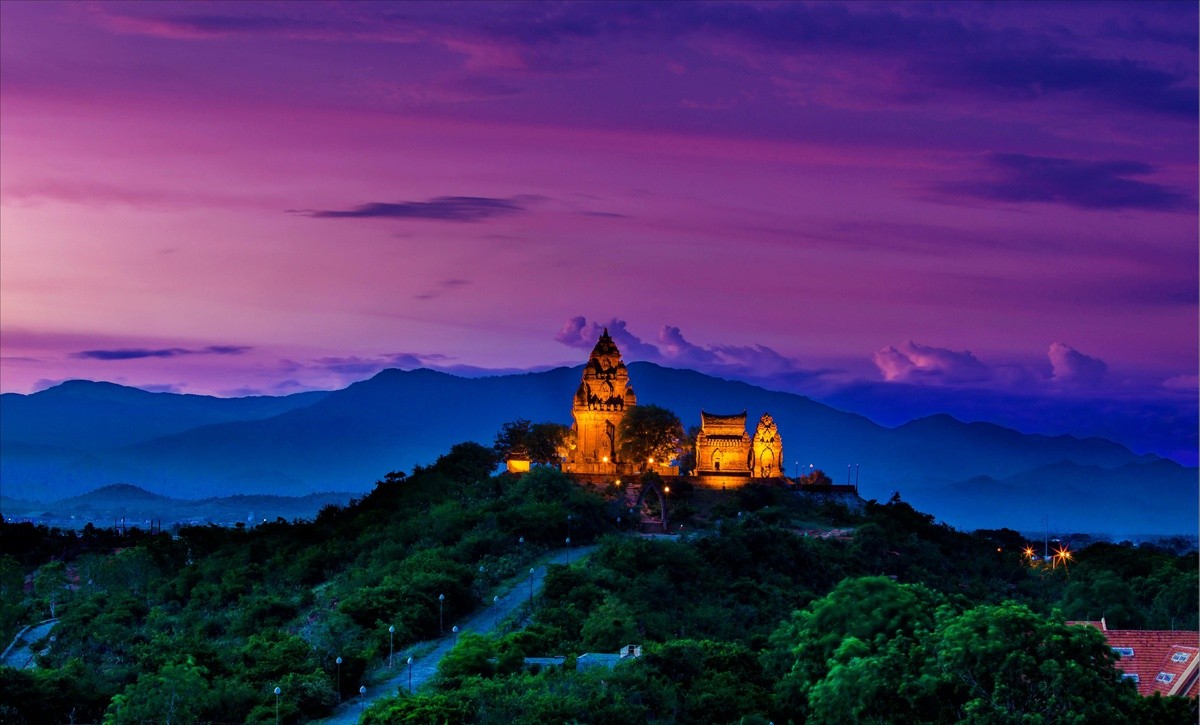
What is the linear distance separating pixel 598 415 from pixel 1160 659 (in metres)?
45.6

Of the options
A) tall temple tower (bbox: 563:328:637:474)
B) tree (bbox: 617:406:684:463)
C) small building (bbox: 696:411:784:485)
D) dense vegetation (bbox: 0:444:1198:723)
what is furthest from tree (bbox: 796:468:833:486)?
tall temple tower (bbox: 563:328:637:474)

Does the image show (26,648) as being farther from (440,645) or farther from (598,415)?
(598,415)

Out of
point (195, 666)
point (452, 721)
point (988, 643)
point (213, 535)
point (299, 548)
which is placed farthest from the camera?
point (213, 535)

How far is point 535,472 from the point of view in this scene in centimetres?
9062

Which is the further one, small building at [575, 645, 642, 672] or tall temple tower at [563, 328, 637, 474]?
tall temple tower at [563, 328, 637, 474]

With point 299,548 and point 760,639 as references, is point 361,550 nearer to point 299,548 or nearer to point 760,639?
point 299,548

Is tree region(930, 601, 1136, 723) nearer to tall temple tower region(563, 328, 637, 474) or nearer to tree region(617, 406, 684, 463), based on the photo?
tree region(617, 406, 684, 463)

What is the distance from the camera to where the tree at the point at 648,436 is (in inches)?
3671

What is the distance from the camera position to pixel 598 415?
315ft

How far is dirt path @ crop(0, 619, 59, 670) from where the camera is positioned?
76.8 meters

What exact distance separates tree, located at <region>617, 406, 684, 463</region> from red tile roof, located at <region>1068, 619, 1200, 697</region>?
124 ft

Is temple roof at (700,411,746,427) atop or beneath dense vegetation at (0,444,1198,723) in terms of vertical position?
atop

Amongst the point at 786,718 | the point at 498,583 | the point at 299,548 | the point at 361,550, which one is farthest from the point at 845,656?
the point at 299,548

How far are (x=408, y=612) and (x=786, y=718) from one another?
72.4 feet
